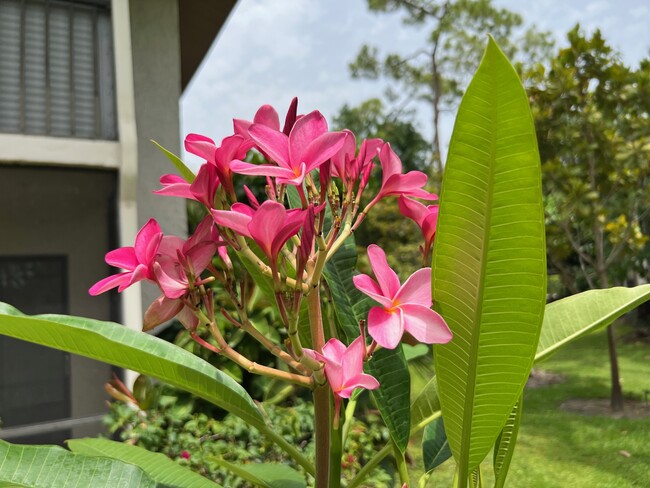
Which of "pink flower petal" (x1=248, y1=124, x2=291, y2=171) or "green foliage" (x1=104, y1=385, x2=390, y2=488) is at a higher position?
"pink flower petal" (x1=248, y1=124, x2=291, y2=171)

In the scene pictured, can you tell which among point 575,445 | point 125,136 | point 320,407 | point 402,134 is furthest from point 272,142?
point 402,134

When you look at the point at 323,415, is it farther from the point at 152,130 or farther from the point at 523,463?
the point at 523,463

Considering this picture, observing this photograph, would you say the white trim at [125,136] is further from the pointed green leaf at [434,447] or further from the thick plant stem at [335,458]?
the thick plant stem at [335,458]

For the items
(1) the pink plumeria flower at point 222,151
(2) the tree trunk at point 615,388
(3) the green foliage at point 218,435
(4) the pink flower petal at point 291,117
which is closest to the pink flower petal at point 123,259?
(1) the pink plumeria flower at point 222,151

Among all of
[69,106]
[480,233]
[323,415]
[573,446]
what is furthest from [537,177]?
[573,446]

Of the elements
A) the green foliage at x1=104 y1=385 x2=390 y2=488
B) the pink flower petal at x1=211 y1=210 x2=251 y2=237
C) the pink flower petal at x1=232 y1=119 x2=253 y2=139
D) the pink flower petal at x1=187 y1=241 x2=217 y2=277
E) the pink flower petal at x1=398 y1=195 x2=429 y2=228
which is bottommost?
the green foliage at x1=104 y1=385 x2=390 y2=488

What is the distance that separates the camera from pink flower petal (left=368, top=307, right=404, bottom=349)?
0.52 meters

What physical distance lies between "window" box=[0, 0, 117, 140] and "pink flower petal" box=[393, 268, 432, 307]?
2793mm

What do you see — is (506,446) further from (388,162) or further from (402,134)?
(402,134)

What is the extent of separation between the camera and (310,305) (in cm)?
63

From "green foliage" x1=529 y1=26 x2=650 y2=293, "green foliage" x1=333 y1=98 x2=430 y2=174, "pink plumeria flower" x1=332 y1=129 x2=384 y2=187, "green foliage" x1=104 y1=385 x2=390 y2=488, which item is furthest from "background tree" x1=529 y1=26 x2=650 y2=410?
"green foliage" x1=333 y1=98 x2=430 y2=174

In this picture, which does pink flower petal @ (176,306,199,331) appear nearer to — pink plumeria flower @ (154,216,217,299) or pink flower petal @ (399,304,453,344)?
pink plumeria flower @ (154,216,217,299)

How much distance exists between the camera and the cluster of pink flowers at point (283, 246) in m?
0.54

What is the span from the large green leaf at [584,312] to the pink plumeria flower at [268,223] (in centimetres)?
34
